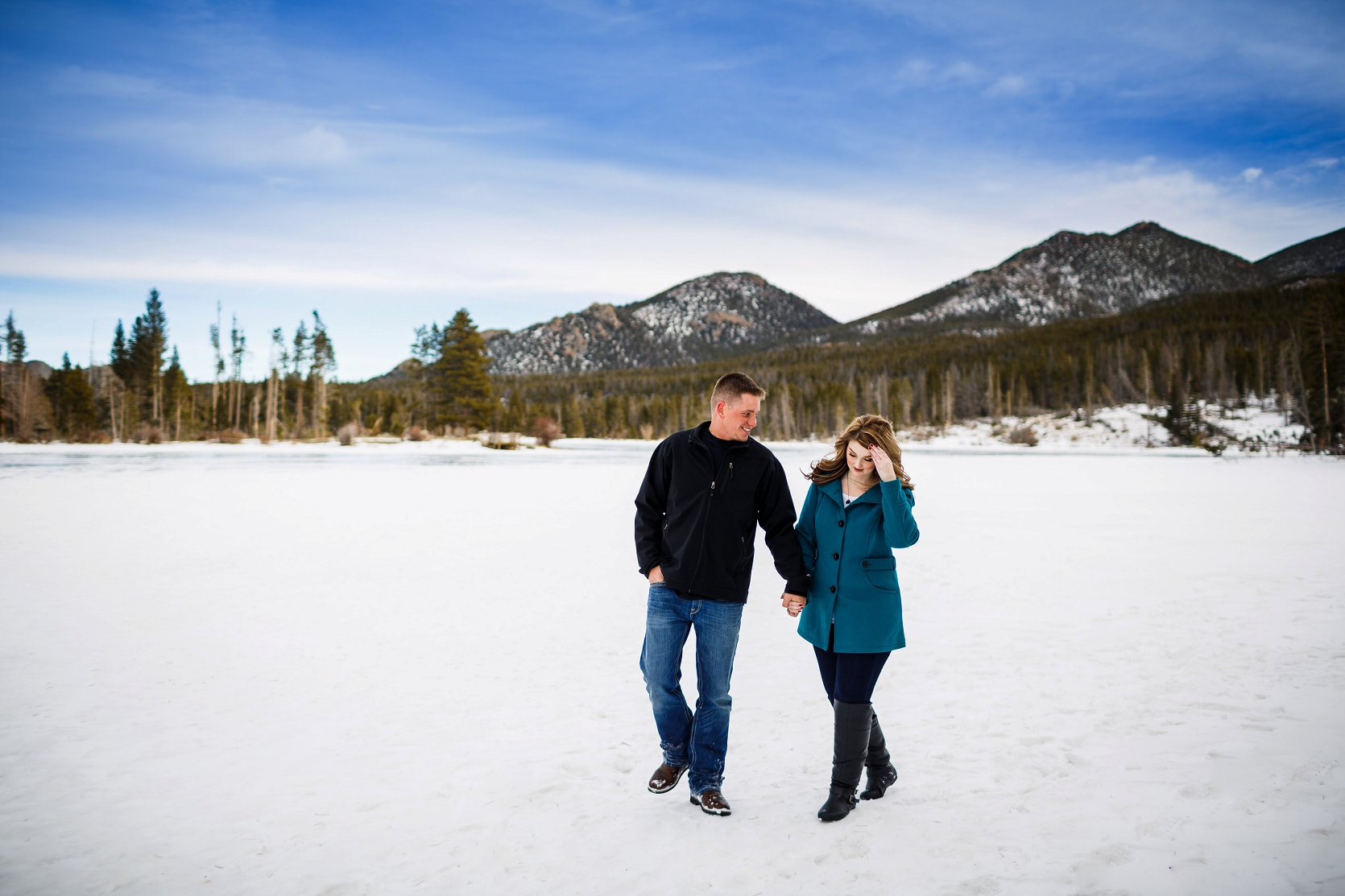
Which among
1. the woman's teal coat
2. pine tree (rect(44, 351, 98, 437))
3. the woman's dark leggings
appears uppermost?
pine tree (rect(44, 351, 98, 437))

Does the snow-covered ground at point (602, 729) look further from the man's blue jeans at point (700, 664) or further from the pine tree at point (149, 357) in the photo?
the pine tree at point (149, 357)

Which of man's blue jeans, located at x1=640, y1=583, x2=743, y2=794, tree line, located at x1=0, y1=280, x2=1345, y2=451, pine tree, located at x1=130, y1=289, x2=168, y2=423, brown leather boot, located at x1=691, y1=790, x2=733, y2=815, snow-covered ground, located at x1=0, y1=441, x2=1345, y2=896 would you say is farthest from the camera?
pine tree, located at x1=130, y1=289, x2=168, y2=423

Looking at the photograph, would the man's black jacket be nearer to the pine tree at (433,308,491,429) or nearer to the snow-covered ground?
the snow-covered ground

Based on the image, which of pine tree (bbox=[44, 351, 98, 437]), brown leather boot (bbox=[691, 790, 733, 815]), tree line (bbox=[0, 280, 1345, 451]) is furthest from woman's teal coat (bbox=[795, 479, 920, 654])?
pine tree (bbox=[44, 351, 98, 437])

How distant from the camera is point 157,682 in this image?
18.7 feet

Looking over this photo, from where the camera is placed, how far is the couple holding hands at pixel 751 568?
143 inches

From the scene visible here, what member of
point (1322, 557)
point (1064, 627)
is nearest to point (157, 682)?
point (1064, 627)

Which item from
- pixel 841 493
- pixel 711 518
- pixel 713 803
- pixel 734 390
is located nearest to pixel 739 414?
pixel 734 390

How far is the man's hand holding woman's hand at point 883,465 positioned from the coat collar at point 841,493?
2.9 inches

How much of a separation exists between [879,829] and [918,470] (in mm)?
32881

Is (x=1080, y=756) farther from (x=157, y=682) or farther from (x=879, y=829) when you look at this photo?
(x=157, y=682)

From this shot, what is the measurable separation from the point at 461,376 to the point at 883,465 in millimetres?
60983

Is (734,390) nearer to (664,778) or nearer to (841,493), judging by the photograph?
(841,493)

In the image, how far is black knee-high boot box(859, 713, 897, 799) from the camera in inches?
152
